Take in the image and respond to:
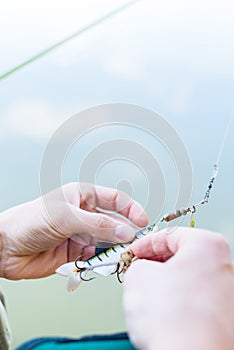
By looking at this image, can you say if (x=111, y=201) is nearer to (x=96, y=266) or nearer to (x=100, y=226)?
(x=100, y=226)

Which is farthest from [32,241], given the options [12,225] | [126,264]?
[126,264]

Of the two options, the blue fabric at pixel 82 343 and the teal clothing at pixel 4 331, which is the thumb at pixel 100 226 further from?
the blue fabric at pixel 82 343

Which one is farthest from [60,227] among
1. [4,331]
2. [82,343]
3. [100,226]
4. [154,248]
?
[82,343]

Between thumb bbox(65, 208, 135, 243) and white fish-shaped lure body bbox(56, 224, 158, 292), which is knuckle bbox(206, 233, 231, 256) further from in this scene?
thumb bbox(65, 208, 135, 243)

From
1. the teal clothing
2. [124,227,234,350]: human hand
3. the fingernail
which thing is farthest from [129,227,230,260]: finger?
the fingernail

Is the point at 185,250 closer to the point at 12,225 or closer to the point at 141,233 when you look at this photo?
the point at 141,233

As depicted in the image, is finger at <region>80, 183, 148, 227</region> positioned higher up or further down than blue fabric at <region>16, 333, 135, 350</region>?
higher up

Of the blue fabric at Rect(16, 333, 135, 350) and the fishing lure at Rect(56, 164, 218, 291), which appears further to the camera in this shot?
the fishing lure at Rect(56, 164, 218, 291)

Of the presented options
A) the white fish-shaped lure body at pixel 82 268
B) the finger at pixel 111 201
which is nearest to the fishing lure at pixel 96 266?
the white fish-shaped lure body at pixel 82 268

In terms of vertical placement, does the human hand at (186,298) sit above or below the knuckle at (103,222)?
above
